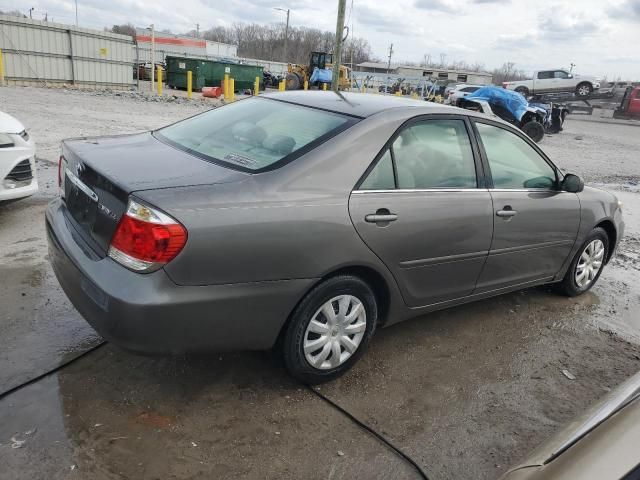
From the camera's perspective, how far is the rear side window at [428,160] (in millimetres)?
3010

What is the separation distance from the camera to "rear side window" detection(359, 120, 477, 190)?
9.87 feet

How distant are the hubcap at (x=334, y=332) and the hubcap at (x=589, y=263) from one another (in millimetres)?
2511

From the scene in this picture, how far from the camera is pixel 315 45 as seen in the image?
95375mm

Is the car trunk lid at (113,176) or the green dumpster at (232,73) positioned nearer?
the car trunk lid at (113,176)

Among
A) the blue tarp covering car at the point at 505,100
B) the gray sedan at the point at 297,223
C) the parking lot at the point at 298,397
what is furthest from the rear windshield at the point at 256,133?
the blue tarp covering car at the point at 505,100

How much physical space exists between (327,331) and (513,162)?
1961 millimetres

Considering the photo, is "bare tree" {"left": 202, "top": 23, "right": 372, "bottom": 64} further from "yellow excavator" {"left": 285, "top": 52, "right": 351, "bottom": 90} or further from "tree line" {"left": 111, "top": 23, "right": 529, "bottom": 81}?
"yellow excavator" {"left": 285, "top": 52, "right": 351, "bottom": 90}

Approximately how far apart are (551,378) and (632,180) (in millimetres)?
10054

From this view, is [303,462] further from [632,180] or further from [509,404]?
[632,180]

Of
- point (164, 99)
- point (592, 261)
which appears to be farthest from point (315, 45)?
point (592, 261)

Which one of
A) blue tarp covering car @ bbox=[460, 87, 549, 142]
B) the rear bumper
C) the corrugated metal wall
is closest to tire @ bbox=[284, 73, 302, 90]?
the corrugated metal wall

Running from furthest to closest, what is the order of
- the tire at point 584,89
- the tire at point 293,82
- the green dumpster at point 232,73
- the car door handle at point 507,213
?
the tire at point 293,82 < the tire at point 584,89 < the green dumpster at point 232,73 < the car door handle at point 507,213

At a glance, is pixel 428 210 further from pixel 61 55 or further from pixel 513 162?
pixel 61 55

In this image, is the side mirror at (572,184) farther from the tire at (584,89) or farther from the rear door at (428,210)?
the tire at (584,89)
